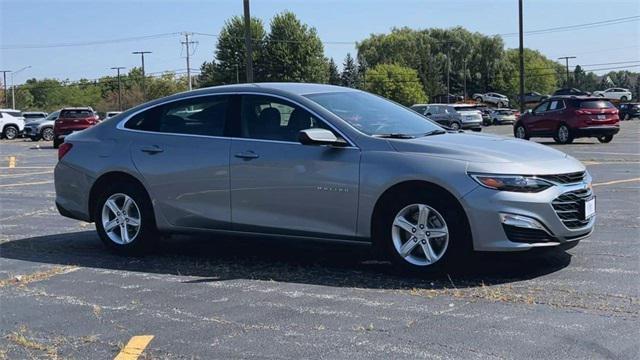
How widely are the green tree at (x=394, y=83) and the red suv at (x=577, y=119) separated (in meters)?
79.8

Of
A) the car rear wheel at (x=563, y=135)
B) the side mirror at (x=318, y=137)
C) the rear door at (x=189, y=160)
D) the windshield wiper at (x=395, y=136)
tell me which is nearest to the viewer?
the side mirror at (x=318, y=137)

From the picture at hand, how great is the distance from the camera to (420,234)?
553cm

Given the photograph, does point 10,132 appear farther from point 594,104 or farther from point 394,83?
point 394,83

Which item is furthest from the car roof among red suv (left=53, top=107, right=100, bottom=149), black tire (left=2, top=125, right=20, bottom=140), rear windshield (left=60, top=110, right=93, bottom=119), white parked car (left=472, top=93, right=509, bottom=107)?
white parked car (left=472, top=93, right=509, bottom=107)

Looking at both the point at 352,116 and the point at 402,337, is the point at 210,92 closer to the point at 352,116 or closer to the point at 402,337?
the point at 352,116

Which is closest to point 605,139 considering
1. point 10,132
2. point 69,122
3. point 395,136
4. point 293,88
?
point 293,88

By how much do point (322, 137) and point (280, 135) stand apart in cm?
58

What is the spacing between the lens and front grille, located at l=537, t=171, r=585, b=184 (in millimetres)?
5301

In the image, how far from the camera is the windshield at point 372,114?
6.00 meters

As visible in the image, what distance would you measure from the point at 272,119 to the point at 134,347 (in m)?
2.61

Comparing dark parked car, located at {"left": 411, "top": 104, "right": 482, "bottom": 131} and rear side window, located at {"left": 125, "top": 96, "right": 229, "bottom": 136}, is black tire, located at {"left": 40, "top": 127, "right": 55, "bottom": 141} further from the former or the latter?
rear side window, located at {"left": 125, "top": 96, "right": 229, "bottom": 136}

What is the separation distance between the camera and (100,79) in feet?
432

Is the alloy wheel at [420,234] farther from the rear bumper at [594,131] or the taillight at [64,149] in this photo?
the rear bumper at [594,131]

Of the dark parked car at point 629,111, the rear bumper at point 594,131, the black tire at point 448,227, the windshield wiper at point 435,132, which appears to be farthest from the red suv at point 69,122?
the dark parked car at point 629,111
